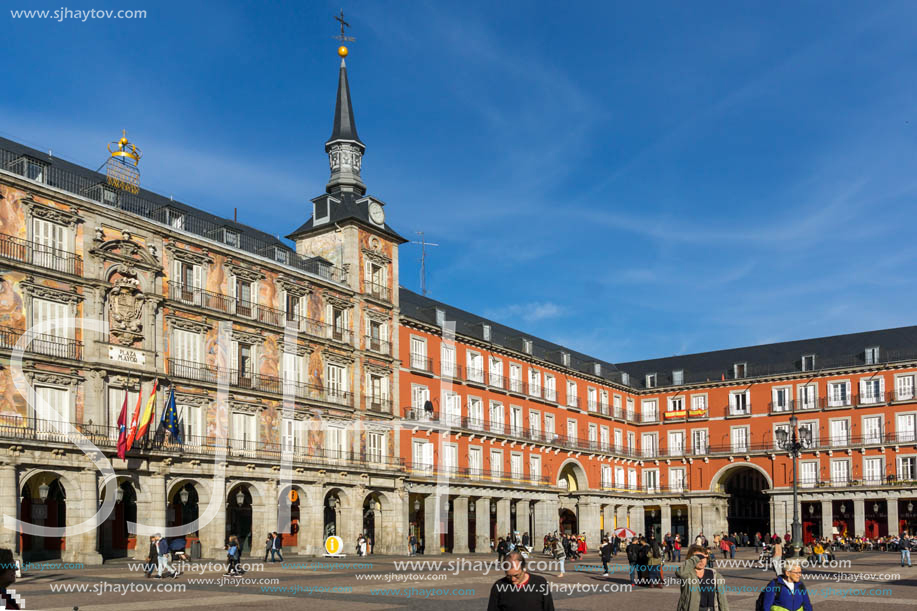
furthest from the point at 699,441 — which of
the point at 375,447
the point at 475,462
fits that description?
the point at 375,447

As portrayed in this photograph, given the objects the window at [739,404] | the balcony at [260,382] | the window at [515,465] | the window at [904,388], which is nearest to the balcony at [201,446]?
the balcony at [260,382]

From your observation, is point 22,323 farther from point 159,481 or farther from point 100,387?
point 159,481

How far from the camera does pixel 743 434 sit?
266 feet

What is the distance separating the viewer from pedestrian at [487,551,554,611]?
31.5 feet

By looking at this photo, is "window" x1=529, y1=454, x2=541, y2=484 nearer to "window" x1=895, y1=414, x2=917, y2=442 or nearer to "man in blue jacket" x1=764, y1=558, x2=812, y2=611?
"window" x1=895, y1=414, x2=917, y2=442

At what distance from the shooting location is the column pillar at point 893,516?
71438 mm

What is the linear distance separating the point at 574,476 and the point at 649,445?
11486 millimetres

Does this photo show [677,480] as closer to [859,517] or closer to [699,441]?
[699,441]

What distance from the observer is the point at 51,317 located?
130 ft

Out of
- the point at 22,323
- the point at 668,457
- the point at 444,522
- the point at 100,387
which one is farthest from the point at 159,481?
the point at 668,457

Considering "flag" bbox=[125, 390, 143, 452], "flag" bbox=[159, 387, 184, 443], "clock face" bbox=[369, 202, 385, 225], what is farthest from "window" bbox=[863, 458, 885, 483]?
"flag" bbox=[125, 390, 143, 452]

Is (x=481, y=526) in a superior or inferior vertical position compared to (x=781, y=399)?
inferior

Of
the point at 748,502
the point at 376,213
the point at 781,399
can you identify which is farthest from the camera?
the point at 748,502

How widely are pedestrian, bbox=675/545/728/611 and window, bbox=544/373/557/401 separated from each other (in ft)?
199
